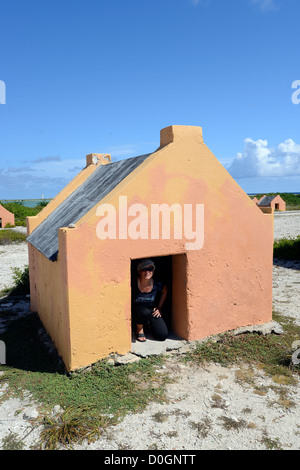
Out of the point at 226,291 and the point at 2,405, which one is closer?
the point at 2,405

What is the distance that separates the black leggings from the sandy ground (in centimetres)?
50

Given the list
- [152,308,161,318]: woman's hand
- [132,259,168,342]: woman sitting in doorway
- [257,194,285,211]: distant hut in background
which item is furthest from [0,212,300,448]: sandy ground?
[257,194,285,211]: distant hut in background

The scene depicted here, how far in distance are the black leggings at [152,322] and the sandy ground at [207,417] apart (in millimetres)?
496

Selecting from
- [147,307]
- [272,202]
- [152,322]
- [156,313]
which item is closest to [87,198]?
[147,307]

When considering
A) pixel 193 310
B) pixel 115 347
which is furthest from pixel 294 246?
pixel 115 347

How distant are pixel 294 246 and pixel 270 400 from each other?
11467 mm

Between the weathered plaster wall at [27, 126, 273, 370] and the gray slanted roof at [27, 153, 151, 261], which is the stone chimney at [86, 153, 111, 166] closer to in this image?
the gray slanted roof at [27, 153, 151, 261]

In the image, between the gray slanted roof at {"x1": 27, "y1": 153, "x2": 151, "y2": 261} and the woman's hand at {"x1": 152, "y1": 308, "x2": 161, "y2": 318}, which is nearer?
the gray slanted roof at {"x1": 27, "y1": 153, "x2": 151, "y2": 261}

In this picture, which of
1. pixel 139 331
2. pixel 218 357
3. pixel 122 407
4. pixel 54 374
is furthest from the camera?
pixel 139 331

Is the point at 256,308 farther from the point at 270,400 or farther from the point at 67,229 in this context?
the point at 67,229

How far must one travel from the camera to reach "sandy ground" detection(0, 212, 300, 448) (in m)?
4.20

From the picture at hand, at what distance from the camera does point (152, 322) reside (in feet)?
21.0

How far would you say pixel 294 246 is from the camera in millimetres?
15367
